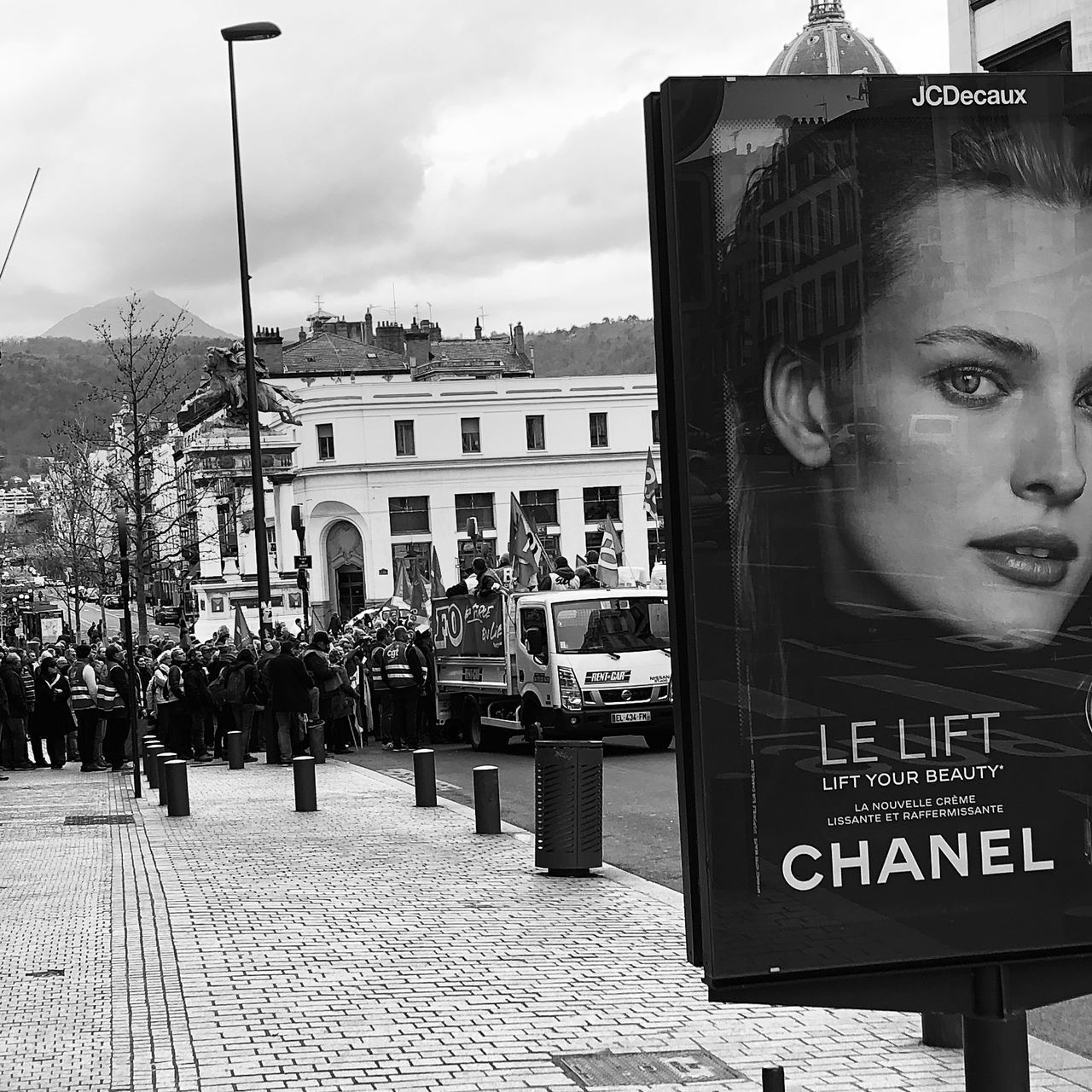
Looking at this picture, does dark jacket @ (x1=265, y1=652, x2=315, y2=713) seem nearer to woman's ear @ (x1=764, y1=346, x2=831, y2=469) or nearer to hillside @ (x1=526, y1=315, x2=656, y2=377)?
woman's ear @ (x1=764, y1=346, x2=831, y2=469)

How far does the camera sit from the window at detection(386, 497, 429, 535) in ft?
283

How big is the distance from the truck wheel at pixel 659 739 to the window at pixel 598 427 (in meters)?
67.4

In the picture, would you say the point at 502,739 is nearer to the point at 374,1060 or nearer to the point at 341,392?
the point at 374,1060

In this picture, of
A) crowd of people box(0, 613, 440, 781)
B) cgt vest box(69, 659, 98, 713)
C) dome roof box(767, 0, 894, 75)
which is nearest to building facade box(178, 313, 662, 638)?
dome roof box(767, 0, 894, 75)

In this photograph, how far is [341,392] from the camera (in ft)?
283

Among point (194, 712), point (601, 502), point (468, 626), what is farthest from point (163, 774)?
point (601, 502)

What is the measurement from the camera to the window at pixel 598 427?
8962 cm

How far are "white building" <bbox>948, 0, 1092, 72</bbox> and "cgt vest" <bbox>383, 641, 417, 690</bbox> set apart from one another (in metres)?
12.1

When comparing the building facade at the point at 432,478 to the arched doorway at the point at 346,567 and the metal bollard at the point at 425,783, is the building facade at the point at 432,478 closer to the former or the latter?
the arched doorway at the point at 346,567

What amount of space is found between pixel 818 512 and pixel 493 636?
64.4 ft

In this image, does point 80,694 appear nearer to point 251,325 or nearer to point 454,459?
point 251,325

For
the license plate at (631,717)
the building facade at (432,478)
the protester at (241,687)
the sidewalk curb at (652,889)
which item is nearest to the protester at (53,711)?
the protester at (241,687)

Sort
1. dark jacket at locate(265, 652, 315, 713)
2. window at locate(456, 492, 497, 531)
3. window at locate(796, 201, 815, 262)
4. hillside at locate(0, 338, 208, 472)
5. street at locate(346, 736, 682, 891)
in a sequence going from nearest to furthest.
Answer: window at locate(796, 201, 815, 262), street at locate(346, 736, 682, 891), dark jacket at locate(265, 652, 315, 713), window at locate(456, 492, 497, 531), hillside at locate(0, 338, 208, 472)

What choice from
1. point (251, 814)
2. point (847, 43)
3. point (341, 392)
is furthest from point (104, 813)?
point (341, 392)
